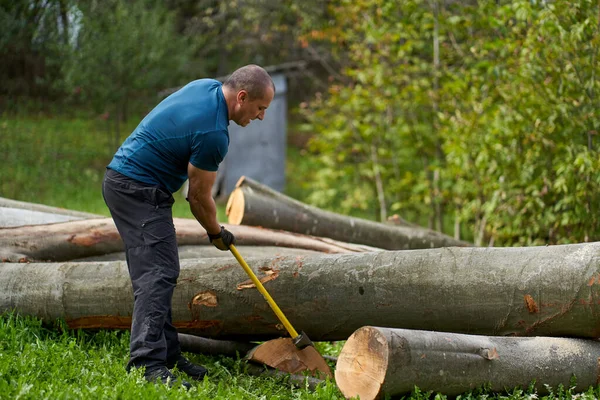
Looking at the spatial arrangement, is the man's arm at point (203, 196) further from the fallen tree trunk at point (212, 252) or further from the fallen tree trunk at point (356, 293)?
the fallen tree trunk at point (212, 252)

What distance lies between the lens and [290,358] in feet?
13.9

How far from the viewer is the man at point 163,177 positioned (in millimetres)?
3783

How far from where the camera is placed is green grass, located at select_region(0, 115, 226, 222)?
1188 cm

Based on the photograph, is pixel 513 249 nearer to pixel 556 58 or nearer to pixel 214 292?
pixel 214 292

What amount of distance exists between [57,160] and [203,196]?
37.8ft

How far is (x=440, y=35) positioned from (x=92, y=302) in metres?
6.50

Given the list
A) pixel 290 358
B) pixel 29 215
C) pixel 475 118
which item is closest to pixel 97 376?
pixel 290 358

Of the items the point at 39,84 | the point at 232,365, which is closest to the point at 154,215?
the point at 232,365

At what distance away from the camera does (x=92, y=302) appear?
446 cm

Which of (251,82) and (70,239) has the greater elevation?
(251,82)

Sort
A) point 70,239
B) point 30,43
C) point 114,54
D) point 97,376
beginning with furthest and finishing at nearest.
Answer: point 30,43, point 114,54, point 70,239, point 97,376

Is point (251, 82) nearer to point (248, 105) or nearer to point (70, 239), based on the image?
point (248, 105)

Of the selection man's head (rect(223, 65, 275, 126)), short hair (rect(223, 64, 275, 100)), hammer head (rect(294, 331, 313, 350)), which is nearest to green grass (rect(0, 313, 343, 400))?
hammer head (rect(294, 331, 313, 350))

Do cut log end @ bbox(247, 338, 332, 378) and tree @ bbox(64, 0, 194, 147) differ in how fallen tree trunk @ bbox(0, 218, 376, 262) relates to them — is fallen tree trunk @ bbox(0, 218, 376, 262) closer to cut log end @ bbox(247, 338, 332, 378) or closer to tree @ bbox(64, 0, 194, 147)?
cut log end @ bbox(247, 338, 332, 378)
